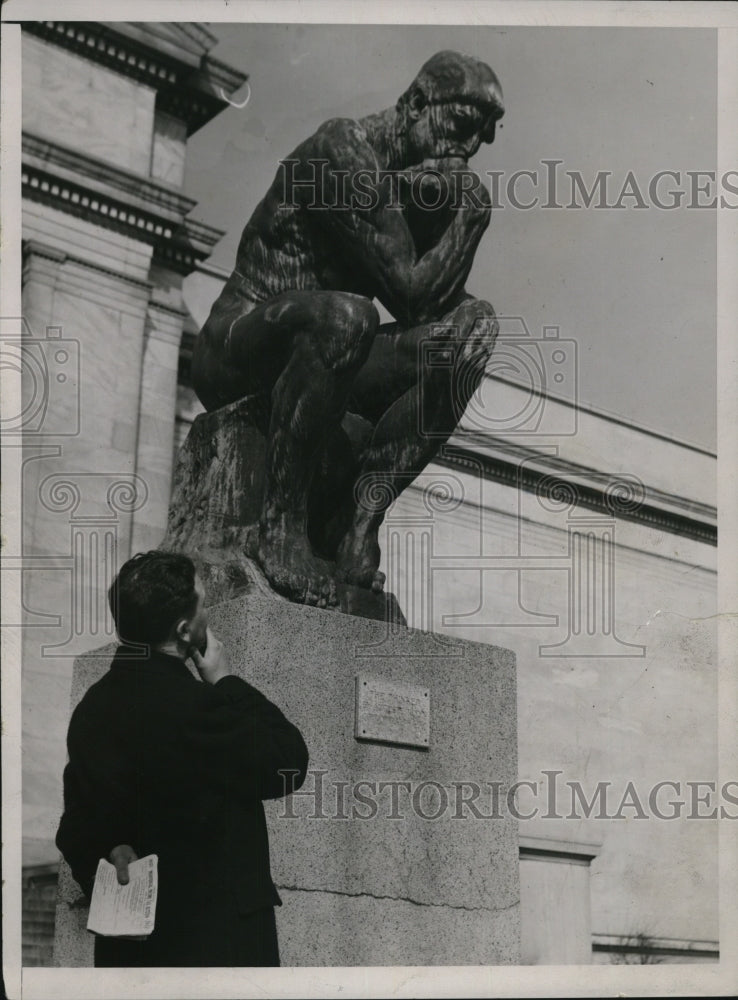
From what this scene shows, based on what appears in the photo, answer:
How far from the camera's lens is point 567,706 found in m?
15.3

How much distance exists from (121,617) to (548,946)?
3.82 meters

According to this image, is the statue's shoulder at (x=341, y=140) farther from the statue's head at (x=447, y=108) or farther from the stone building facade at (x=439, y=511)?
the stone building facade at (x=439, y=511)

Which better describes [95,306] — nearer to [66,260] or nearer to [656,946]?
[66,260]

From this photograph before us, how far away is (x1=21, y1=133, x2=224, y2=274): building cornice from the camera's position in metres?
12.5

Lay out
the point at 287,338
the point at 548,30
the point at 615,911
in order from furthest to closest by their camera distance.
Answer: the point at 615,911 < the point at 548,30 < the point at 287,338

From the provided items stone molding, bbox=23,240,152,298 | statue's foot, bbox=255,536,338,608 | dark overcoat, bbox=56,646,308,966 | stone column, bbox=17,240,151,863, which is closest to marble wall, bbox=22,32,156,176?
stone column, bbox=17,240,151,863

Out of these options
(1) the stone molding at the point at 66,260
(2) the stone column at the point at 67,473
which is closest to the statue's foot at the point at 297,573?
(2) the stone column at the point at 67,473

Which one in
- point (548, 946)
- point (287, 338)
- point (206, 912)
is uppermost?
point (287, 338)

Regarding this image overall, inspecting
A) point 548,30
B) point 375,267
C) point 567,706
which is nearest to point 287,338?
point 375,267

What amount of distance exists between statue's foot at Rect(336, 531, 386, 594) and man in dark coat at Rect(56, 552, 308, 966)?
1.12 metres

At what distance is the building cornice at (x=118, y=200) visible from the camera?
12.5m

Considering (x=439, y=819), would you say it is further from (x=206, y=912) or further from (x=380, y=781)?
(x=206, y=912)

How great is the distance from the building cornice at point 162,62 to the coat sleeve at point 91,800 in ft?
32.3

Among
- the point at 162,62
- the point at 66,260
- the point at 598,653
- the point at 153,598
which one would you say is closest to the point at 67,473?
the point at 66,260
